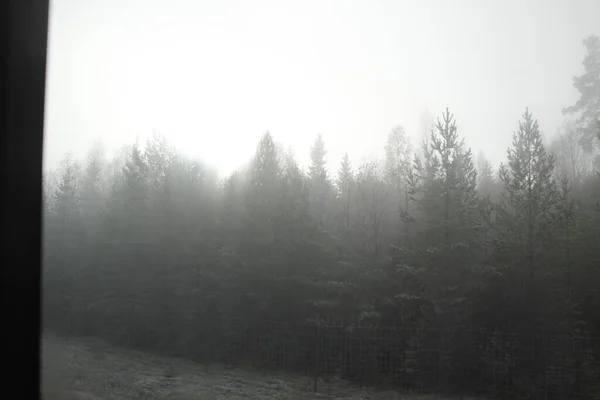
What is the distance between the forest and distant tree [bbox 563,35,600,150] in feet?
0.35

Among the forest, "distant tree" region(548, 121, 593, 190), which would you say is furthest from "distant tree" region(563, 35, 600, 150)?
"distant tree" region(548, 121, 593, 190)

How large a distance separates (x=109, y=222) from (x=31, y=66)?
28097mm

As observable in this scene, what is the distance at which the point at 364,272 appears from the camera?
862 inches

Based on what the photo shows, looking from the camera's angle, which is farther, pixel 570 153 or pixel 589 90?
pixel 570 153

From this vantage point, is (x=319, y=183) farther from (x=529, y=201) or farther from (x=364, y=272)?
(x=529, y=201)

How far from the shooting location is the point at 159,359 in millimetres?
21125

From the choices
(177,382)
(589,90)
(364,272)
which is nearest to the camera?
(177,382)

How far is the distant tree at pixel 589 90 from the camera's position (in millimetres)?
29719

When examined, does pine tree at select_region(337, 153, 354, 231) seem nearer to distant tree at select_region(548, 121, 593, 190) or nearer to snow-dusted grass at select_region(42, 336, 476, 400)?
snow-dusted grass at select_region(42, 336, 476, 400)

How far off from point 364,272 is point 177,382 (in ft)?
34.6

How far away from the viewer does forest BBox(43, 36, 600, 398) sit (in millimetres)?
16828

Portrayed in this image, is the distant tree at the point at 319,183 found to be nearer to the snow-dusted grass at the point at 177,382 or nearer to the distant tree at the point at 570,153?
the snow-dusted grass at the point at 177,382

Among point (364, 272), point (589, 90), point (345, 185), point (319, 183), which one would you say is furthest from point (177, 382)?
point (589, 90)

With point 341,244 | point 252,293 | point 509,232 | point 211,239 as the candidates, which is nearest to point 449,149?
point 509,232
